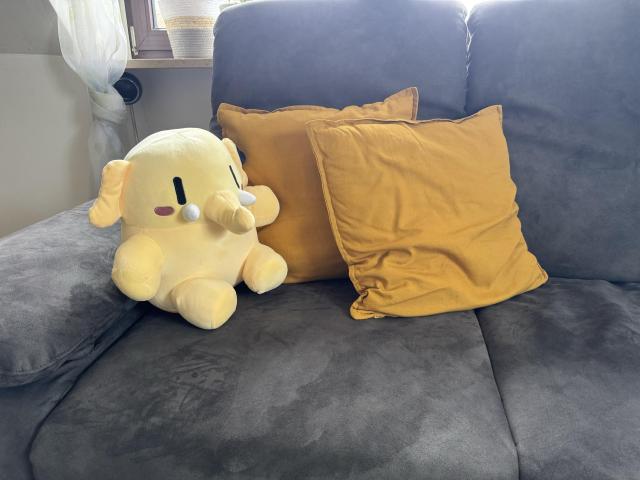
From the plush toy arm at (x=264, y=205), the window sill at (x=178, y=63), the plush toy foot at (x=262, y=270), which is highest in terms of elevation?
the window sill at (x=178, y=63)

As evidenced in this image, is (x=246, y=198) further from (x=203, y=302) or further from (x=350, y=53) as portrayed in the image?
(x=350, y=53)

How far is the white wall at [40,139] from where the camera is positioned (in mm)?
1655

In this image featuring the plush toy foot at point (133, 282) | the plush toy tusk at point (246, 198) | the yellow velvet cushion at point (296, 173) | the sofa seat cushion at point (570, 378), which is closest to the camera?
the sofa seat cushion at point (570, 378)

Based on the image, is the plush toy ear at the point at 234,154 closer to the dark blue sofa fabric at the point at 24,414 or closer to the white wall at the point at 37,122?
the dark blue sofa fabric at the point at 24,414

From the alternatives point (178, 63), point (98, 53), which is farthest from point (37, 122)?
point (178, 63)

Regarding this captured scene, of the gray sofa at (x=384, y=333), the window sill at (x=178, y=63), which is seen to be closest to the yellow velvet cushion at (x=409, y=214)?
the gray sofa at (x=384, y=333)

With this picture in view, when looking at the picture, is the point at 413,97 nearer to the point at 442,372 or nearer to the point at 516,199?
the point at 516,199

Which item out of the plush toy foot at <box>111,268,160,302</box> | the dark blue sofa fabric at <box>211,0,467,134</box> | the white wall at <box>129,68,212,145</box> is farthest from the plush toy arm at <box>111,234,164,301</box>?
the white wall at <box>129,68,212,145</box>

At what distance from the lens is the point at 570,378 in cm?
79

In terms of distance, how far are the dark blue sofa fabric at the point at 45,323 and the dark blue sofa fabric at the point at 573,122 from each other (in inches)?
38.5

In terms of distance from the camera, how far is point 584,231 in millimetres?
1128

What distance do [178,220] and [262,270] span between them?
20cm

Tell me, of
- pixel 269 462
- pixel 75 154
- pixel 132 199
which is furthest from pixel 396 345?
pixel 75 154

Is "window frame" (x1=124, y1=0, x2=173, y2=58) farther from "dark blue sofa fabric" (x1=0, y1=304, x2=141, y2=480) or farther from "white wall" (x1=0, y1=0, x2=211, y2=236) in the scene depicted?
"dark blue sofa fabric" (x1=0, y1=304, x2=141, y2=480)
